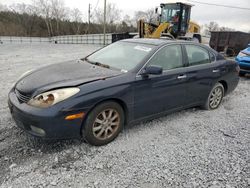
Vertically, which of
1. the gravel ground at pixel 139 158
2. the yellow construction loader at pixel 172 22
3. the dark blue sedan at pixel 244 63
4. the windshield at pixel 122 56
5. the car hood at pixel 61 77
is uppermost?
the yellow construction loader at pixel 172 22

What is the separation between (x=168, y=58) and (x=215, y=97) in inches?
66.4

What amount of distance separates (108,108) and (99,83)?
0.37m

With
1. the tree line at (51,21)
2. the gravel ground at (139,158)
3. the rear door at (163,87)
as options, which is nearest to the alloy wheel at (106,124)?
the gravel ground at (139,158)

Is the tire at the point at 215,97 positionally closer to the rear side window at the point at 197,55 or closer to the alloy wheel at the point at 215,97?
the alloy wheel at the point at 215,97

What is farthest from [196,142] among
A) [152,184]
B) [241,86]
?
[241,86]

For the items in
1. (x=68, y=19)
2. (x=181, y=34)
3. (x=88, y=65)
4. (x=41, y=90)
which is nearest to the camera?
(x=41, y=90)

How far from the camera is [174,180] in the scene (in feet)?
7.61

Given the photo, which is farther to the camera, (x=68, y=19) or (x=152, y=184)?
(x=68, y=19)

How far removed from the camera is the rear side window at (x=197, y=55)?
3803mm

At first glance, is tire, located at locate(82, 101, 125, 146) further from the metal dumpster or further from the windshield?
the metal dumpster

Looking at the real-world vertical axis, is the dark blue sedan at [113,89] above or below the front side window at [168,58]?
below

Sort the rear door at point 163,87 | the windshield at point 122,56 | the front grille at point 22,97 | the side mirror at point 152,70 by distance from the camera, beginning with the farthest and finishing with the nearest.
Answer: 1. the windshield at point 122,56
2. the rear door at point 163,87
3. the side mirror at point 152,70
4. the front grille at point 22,97

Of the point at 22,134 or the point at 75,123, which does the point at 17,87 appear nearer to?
the point at 22,134

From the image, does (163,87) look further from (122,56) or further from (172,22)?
(172,22)
